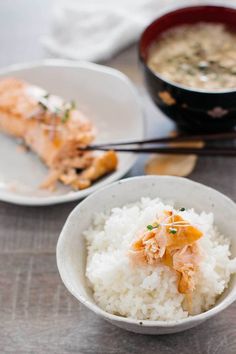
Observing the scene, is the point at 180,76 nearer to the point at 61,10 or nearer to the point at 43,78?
the point at 43,78

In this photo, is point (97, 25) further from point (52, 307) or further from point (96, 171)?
point (52, 307)

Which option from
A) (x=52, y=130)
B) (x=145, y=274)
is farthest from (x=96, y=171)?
(x=145, y=274)

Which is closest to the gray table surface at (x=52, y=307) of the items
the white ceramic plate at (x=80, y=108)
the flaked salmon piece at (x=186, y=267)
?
the white ceramic plate at (x=80, y=108)

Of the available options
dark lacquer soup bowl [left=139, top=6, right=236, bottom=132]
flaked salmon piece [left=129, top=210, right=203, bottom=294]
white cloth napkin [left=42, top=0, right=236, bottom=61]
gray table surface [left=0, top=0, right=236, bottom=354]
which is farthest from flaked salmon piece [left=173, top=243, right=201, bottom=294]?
white cloth napkin [left=42, top=0, right=236, bottom=61]

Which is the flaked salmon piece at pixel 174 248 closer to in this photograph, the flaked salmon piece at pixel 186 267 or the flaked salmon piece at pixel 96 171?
the flaked salmon piece at pixel 186 267

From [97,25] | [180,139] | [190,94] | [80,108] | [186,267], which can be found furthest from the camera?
[97,25]

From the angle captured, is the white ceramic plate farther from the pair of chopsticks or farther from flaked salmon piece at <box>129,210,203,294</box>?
flaked salmon piece at <box>129,210,203,294</box>
